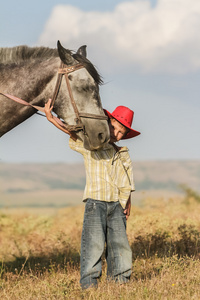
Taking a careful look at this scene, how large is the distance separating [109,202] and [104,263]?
2.43m

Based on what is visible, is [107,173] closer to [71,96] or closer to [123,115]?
[123,115]

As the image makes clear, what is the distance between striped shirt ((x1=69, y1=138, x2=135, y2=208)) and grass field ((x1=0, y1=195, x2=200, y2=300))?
43.1 inches

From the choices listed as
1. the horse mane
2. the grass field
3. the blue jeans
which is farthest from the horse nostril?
the grass field

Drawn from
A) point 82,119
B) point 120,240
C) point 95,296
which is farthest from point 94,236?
point 82,119

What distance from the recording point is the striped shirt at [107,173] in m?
4.80

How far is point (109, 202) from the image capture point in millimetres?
4855

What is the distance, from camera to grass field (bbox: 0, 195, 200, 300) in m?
4.64

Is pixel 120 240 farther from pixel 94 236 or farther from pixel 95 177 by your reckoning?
pixel 95 177

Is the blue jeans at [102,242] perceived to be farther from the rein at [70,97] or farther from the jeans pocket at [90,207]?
the rein at [70,97]

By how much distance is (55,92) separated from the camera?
493cm

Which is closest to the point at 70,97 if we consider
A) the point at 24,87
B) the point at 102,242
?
the point at 24,87

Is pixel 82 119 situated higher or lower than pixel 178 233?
higher

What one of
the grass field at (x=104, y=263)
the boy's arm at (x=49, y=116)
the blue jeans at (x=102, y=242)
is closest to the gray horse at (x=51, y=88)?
the boy's arm at (x=49, y=116)

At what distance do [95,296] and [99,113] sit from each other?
2.17 meters
